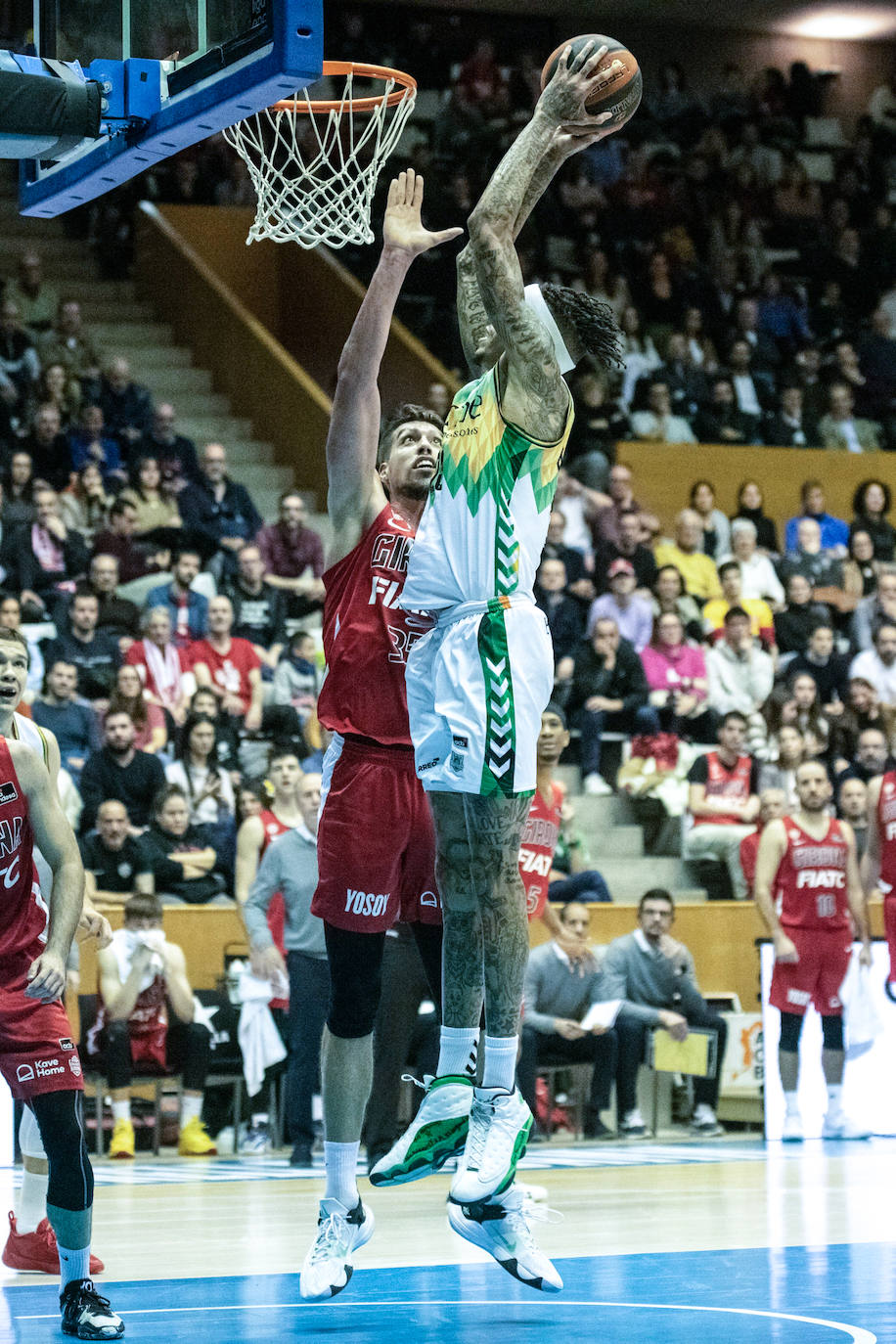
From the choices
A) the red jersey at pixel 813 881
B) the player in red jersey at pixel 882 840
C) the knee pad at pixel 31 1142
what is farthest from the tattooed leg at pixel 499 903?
the player in red jersey at pixel 882 840

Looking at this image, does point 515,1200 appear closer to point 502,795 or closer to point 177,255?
point 502,795

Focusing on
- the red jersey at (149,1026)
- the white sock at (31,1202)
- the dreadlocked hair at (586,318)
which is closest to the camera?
the dreadlocked hair at (586,318)

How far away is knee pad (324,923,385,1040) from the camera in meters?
5.72

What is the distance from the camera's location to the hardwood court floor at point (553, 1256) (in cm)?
530

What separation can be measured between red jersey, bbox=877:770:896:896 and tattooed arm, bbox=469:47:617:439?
7645mm

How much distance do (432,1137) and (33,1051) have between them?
1258 mm

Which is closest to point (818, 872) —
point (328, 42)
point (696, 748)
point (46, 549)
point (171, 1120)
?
point (696, 748)

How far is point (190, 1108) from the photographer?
1088cm

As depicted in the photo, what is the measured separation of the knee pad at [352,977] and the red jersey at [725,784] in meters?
8.31

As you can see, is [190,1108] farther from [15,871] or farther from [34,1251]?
[15,871]

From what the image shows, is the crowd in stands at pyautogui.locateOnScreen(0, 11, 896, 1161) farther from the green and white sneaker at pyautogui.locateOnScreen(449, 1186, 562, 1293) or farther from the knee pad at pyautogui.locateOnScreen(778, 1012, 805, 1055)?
the green and white sneaker at pyautogui.locateOnScreen(449, 1186, 562, 1293)

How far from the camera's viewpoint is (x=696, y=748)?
14.7m

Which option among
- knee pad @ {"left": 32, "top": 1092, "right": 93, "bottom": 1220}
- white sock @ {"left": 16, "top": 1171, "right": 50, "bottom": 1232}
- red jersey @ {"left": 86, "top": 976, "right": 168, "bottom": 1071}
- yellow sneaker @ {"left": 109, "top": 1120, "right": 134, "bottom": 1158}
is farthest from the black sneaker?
red jersey @ {"left": 86, "top": 976, "right": 168, "bottom": 1071}

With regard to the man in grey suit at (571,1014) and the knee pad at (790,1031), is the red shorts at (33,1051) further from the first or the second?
the knee pad at (790,1031)
